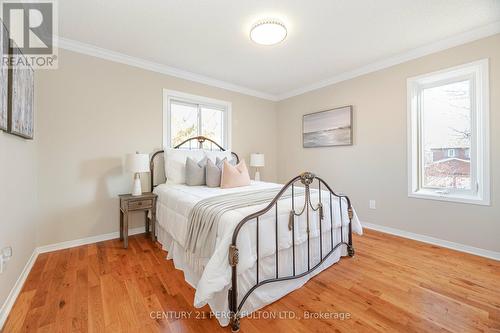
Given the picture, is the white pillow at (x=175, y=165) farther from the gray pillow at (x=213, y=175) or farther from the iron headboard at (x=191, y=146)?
the gray pillow at (x=213, y=175)

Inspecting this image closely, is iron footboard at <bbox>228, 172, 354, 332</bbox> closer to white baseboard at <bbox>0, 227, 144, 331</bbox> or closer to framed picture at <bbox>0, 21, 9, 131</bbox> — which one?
white baseboard at <bbox>0, 227, 144, 331</bbox>

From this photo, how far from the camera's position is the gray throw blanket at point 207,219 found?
1.62m

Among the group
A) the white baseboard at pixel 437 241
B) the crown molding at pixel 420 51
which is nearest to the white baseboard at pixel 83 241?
the white baseboard at pixel 437 241

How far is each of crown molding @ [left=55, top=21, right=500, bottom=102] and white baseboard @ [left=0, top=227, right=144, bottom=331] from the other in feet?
7.44

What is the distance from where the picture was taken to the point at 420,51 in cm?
273

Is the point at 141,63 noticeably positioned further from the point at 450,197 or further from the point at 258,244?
the point at 450,197

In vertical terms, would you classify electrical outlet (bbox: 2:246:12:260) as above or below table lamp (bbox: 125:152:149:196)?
below

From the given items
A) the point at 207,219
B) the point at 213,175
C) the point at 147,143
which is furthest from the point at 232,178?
the point at 147,143

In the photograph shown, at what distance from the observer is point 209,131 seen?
3840 mm

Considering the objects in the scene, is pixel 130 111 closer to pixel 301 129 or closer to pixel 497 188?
Answer: pixel 301 129

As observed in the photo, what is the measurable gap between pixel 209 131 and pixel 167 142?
79cm

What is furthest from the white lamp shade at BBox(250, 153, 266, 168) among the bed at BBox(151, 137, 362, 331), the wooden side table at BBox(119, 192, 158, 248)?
the wooden side table at BBox(119, 192, 158, 248)

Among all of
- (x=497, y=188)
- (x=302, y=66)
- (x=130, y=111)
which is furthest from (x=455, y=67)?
(x=130, y=111)

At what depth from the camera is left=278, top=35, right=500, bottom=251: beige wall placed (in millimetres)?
2322
